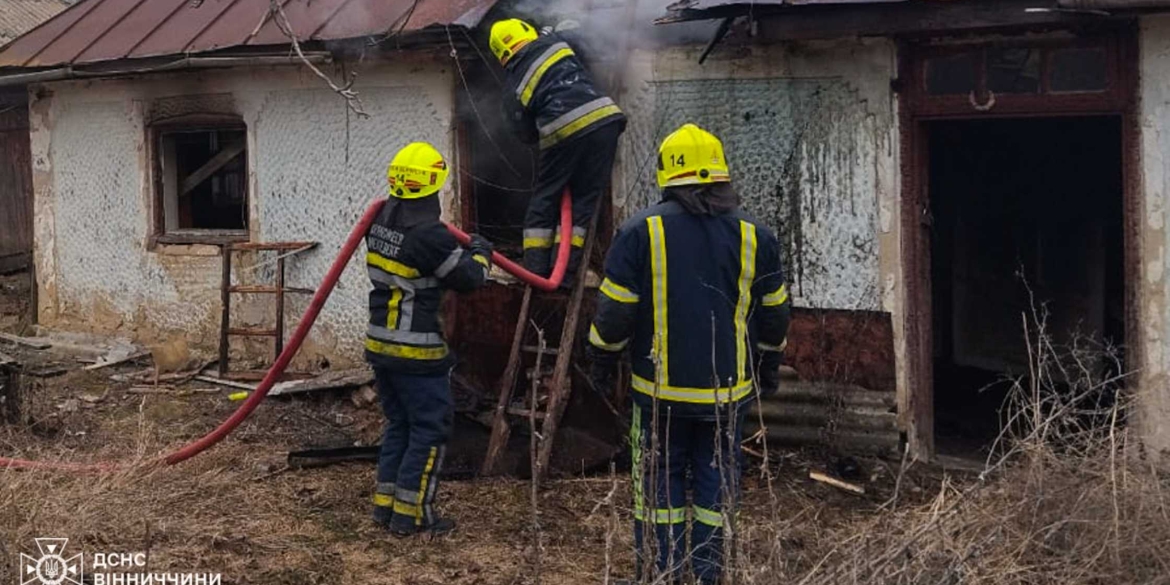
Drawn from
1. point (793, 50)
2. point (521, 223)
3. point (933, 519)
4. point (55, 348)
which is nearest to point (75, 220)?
point (55, 348)

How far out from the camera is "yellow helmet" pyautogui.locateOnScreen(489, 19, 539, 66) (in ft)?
21.8

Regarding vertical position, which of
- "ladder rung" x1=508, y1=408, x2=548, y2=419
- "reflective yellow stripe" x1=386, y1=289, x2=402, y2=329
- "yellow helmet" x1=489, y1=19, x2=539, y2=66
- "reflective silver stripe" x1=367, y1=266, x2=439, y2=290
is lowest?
"ladder rung" x1=508, y1=408, x2=548, y2=419

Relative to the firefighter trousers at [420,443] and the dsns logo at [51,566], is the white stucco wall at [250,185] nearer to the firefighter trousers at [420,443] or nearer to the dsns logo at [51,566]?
the firefighter trousers at [420,443]

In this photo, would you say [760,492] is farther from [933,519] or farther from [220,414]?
[220,414]

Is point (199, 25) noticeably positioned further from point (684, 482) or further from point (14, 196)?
point (684, 482)

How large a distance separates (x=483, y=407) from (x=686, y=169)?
3074mm

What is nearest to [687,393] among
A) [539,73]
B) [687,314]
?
[687,314]

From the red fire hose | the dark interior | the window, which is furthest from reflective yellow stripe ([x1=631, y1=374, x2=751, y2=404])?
the dark interior

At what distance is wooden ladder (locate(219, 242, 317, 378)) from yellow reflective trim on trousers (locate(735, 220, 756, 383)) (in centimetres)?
488

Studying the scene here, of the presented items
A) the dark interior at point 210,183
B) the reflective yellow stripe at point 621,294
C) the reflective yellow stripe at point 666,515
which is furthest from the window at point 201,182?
the reflective yellow stripe at point 666,515

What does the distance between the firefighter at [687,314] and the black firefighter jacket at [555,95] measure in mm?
2089

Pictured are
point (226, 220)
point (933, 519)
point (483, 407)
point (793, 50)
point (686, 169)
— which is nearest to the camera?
point (933, 519)

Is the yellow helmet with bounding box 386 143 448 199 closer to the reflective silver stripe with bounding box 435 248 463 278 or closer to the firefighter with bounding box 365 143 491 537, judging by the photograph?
the firefighter with bounding box 365 143 491 537

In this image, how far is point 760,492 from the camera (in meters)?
6.16
